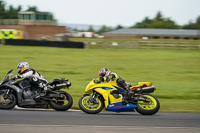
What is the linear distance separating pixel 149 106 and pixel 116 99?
3.07 ft

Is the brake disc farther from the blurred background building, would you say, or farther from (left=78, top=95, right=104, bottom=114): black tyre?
the blurred background building

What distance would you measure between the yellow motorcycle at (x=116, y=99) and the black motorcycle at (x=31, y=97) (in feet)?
2.20

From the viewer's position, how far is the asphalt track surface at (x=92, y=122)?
24.7 feet

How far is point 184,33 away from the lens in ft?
358

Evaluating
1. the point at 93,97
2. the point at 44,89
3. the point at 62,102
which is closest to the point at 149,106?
the point at 93,97

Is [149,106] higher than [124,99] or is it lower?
lower

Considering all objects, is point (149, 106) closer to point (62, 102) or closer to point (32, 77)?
point (62, 102)

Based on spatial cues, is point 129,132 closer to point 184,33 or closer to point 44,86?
point 44,86

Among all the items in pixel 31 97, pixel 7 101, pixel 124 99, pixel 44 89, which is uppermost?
pixel 44 89

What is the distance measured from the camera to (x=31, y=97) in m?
9.95

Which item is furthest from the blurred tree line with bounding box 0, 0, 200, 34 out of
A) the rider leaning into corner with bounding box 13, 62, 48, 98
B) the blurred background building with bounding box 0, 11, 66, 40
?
the rider leaning into corner with bounding box 13, 62, 48, 98

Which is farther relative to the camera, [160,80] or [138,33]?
[138,33]

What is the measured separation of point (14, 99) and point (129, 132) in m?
4.10

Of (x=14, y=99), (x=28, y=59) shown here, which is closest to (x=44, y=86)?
(x=14, y=99)
